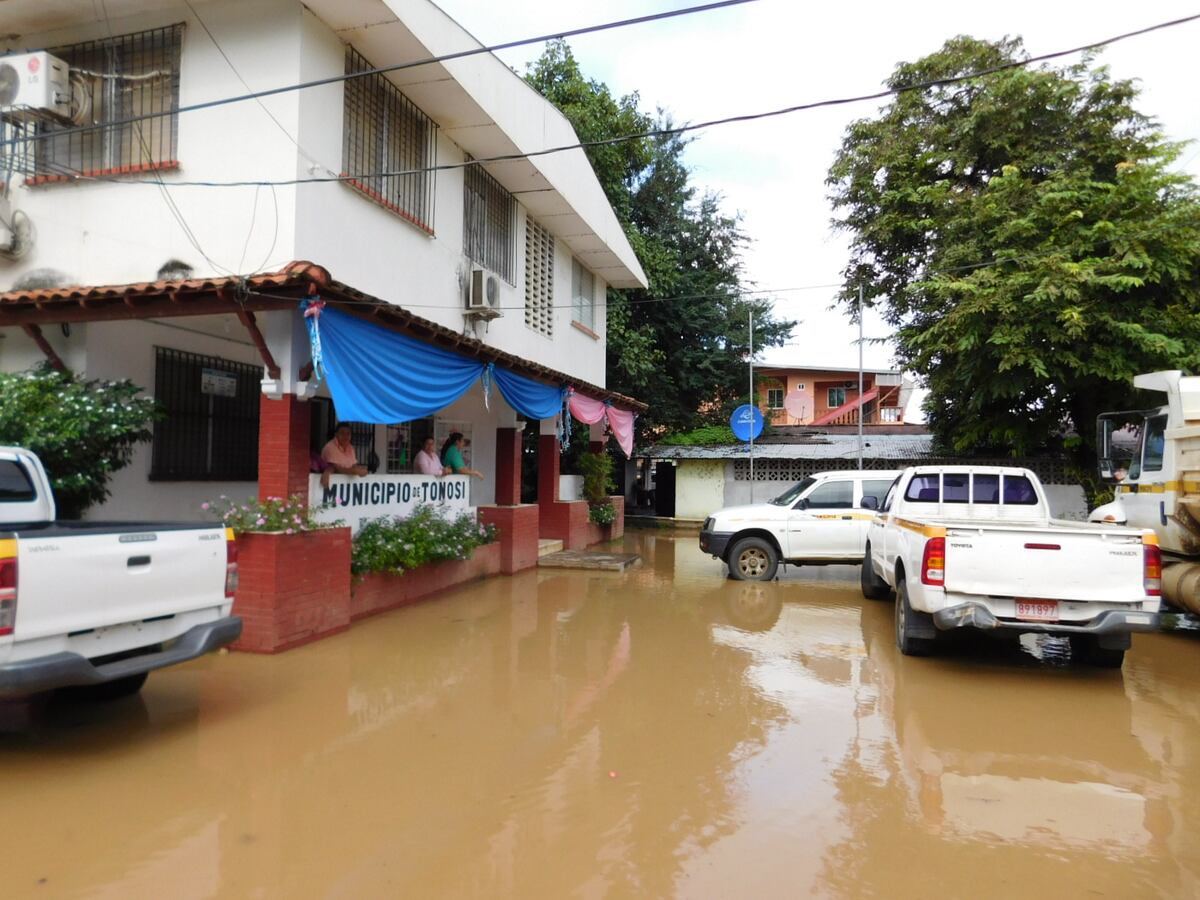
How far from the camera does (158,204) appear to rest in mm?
8125

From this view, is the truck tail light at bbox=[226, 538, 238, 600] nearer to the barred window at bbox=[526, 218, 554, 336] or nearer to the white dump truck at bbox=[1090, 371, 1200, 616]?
the barred window at bbox=[526, 218, 554, 336]

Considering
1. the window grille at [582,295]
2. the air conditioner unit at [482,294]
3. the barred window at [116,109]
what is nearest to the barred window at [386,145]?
the air conditioner unit at [482,294]

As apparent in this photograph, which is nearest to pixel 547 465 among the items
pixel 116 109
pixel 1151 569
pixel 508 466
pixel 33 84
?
pixel 508 466

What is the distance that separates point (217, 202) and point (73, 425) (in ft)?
8.69

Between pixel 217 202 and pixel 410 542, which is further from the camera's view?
pixel 410 542

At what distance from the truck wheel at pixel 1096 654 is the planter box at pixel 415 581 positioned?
7118 mm

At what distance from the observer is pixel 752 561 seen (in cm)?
1209

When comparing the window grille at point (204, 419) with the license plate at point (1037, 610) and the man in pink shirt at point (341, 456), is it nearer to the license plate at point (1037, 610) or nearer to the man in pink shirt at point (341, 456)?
the man in pink shirt at point (341, 456)

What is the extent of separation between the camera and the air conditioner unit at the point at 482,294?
11055mm

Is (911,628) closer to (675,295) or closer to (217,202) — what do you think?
(217,202)

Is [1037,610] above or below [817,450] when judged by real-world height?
below

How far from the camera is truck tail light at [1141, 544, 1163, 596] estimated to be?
20.1ft

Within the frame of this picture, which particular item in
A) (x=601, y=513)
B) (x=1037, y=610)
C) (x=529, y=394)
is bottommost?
(x=1037, y=610)

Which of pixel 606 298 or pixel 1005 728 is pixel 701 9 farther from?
pixel 606 298
